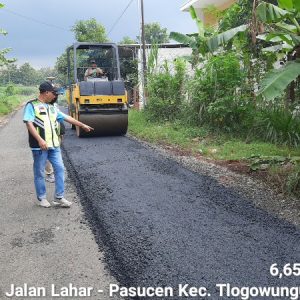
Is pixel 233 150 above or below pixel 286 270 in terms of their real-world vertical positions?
above

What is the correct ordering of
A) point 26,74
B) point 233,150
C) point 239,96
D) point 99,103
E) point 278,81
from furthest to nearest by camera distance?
point 26,74
point 99,103
point 239,96
point 233,150
point 278,81

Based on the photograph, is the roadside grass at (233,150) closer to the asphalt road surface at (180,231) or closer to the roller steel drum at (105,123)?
the roller steel drum at (105,123)

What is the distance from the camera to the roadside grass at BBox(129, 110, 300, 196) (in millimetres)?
6410

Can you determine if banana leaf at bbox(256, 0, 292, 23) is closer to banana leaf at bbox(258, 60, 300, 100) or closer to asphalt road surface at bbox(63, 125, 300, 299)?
banana leaf at bbox(258, 60, 300, 100)

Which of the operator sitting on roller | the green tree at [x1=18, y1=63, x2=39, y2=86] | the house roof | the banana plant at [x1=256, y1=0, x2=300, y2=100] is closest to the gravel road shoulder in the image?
the banana plant at [x1=256, y1=0, x2=300, y2=100]

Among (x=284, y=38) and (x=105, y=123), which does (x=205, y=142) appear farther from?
(x=284, y=38)

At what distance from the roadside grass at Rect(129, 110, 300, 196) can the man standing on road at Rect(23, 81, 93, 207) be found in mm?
3273

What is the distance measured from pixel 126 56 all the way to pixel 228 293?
21.6 metres

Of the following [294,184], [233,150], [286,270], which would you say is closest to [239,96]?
[233,150]

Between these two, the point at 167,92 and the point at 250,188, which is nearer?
the point at 250,188

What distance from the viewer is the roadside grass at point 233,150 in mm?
6410

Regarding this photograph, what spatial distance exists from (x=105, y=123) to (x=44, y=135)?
6387 mm

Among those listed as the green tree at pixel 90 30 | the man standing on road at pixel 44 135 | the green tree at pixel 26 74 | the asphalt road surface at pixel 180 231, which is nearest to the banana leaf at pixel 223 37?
the asphalt road surface at pixel 180 231

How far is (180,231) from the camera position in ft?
14.6
